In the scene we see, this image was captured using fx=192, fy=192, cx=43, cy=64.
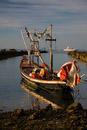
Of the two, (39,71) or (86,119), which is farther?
(39,71)

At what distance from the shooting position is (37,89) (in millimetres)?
26109

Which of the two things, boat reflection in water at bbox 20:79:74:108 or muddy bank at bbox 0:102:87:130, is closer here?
muddy bank at bbox 0:102:87:130

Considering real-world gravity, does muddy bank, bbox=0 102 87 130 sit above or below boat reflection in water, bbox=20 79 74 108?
above

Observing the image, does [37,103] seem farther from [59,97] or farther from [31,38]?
[31,38]

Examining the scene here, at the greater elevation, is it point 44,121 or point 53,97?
point 44,121

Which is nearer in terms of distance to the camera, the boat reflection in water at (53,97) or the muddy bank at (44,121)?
the muddy bank at (44,121)

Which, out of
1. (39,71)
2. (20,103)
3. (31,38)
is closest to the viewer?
(20,103)

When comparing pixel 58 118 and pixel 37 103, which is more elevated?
pixel 58 118

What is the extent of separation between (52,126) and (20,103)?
7.95 meters

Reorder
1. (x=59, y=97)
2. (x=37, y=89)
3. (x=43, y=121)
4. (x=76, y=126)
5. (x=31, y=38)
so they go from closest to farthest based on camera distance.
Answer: (x=76, y=126) → (x=43, y=121) → (x=59, y=97) → (x=37, y=89) → (x=31, y=38)

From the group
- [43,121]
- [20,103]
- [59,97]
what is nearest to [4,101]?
[20,103]

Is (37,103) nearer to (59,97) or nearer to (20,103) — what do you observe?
(20,103)

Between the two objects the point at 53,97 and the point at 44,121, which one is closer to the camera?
the point at 44,121

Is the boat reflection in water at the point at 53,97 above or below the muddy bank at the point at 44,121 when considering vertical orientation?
below
